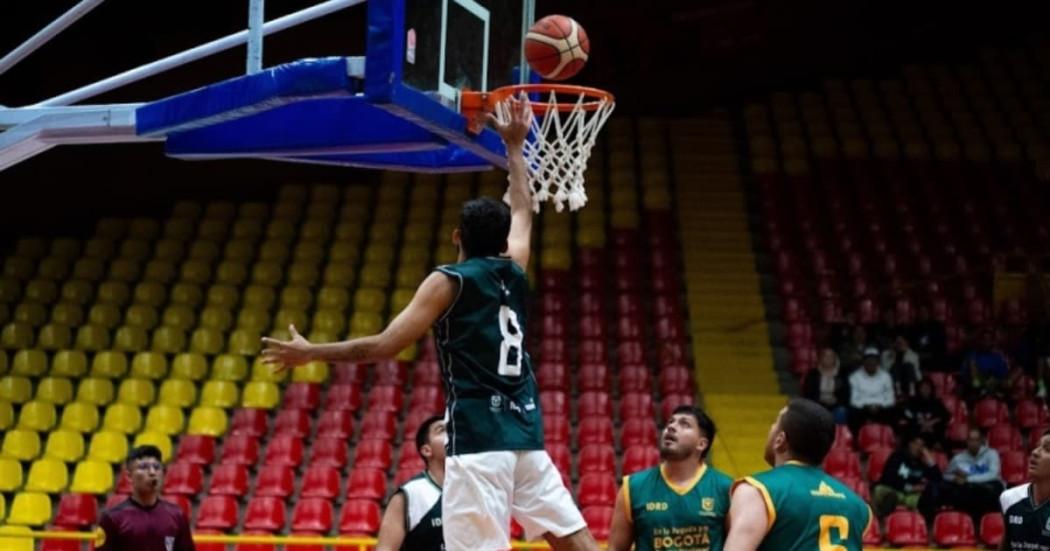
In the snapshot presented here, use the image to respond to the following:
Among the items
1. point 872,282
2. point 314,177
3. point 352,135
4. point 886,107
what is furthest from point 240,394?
point 886,107

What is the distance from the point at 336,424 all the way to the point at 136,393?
1898mm

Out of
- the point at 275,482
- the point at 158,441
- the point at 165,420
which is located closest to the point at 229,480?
the point at 275,482

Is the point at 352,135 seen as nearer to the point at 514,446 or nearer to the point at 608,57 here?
the point at 514,446

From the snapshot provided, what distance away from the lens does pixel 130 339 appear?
1500 cm

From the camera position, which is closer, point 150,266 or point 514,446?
point 514,446

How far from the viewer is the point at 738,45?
20453 millimetres

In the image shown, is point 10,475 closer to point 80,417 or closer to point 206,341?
point 80,417

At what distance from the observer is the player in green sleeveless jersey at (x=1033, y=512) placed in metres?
7.32

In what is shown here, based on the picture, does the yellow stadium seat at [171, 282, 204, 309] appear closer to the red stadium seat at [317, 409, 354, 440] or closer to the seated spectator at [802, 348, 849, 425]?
the red stadium seat at [317, 409, 354, 440]

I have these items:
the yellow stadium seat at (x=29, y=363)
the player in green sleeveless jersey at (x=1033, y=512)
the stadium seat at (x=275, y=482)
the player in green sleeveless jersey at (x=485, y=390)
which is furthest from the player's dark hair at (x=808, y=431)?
the yellow stadium seat at (x=29, y=363)

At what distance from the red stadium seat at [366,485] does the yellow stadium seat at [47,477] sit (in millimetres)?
2415

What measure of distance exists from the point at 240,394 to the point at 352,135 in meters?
7.95

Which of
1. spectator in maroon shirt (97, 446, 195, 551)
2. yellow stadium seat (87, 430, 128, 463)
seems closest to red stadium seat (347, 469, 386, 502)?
yellow stadium seat (87, 430, 128, 463)

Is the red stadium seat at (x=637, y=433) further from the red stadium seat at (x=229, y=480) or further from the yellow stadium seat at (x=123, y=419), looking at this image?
the yellow stadium seat at (x=123, y=419)
